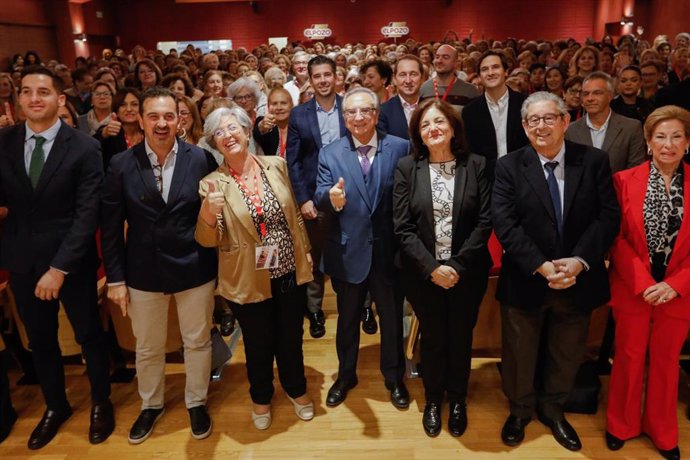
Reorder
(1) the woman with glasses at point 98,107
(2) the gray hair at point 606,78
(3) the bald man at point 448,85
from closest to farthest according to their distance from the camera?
(2) the gray hair at point 606,78, (1) the woman with glasses at point 98,107, (3) the bald man at point 448,85

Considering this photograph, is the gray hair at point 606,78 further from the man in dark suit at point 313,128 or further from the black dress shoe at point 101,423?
the black dress shoe at point 101,423

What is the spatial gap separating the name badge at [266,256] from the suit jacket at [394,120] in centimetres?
128

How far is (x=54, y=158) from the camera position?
2588 millimetres

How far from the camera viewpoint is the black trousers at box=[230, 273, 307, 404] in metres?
2.69

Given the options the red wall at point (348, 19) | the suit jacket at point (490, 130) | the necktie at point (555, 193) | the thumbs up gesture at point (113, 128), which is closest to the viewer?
the necktie at point (555, 193)

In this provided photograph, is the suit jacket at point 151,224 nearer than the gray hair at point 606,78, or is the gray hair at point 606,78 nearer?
the suit jacket at point 151,224

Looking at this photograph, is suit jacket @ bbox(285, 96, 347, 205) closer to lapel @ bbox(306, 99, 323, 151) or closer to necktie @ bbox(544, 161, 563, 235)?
lapel @ bbox(306, 99, 323, 151)

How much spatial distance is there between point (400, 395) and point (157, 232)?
5.33ft

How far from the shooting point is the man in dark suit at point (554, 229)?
240 centimetres

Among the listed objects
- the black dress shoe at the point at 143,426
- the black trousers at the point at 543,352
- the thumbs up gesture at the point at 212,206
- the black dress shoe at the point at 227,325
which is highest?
the thumbs up gesture at the point at 212,206

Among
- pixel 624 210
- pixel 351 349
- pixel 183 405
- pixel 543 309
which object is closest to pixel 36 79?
pixel 183 405

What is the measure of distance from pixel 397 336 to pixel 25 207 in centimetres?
205

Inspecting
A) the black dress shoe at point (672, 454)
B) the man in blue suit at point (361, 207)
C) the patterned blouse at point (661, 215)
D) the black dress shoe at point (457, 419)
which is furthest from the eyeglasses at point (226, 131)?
the black dress shoe at point (672, 454)

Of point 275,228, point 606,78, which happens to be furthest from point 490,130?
point 275,228
